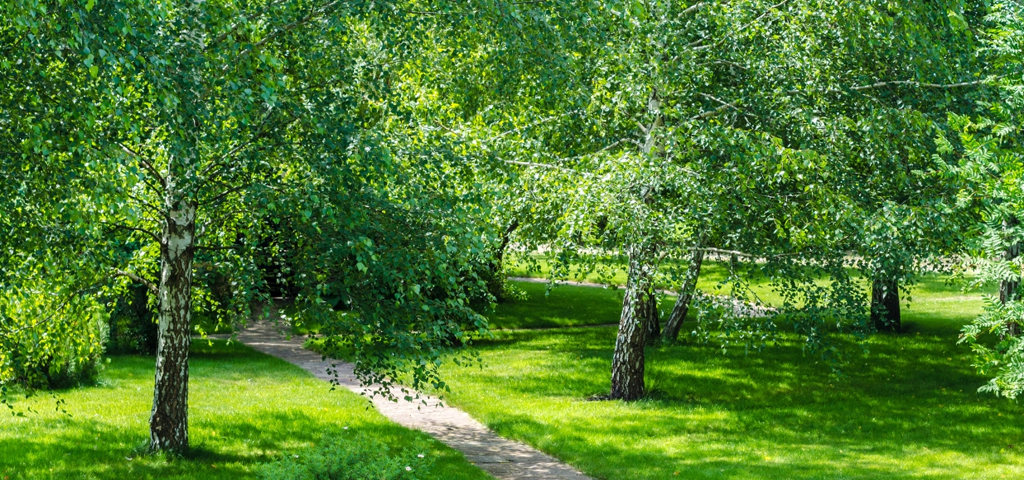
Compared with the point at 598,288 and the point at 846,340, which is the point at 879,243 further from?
the point at 598,288

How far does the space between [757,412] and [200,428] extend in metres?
7.85

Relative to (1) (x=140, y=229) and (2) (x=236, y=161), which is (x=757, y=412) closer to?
(2) (x=236, y=161)

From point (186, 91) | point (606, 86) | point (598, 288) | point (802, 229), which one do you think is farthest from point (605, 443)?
point (598, 288)

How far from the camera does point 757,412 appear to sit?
45.4 ft

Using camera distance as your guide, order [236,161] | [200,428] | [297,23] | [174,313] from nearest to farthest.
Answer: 1. [297,23]
2. [236,161]
3. [174,313]
4. [200,428]

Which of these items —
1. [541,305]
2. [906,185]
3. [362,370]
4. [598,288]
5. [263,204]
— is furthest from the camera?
[598,288]

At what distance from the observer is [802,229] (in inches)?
415

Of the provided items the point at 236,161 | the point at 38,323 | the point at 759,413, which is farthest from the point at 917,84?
the point at 38,323

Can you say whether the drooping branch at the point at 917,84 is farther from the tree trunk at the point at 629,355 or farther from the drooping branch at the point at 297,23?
the drooping branch at the point at 297,23

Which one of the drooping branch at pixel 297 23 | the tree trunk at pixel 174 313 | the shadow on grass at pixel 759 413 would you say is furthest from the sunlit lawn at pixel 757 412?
the drooping branch at pixel 297 23

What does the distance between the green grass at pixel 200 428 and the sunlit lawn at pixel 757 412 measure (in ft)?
6.49

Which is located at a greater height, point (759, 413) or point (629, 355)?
point (629, 355)

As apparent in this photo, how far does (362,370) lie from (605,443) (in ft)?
13.2

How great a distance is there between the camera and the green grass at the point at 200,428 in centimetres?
1000
